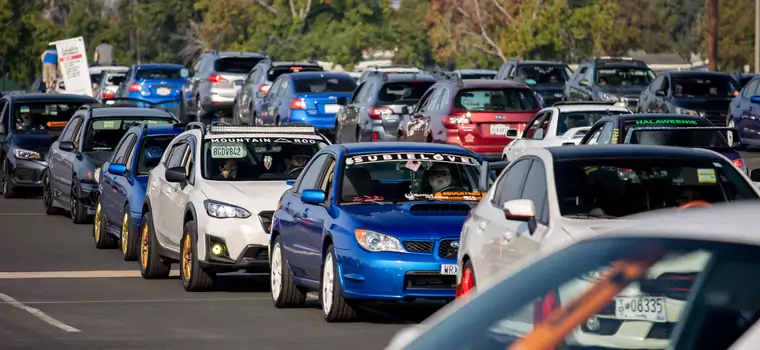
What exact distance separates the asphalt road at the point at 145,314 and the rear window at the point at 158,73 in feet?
94.7

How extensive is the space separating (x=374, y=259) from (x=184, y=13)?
95368 millimetres

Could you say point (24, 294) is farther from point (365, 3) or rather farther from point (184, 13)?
point (184, 13)

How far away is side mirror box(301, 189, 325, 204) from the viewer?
13109 mm

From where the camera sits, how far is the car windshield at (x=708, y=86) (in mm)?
34969

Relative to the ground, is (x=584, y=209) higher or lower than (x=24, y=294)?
higher

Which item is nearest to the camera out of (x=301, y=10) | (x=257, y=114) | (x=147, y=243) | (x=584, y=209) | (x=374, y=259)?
(x=584, y=209)

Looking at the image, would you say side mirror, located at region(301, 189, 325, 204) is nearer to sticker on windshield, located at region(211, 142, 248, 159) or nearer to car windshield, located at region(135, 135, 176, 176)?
sticker on windshield, located at region(211, 142, 248, 159)

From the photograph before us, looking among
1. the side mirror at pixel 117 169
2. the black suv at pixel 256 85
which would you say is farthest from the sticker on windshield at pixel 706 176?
the black suv at pixel 256 85

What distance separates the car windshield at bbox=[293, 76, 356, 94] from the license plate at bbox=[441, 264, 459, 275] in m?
22.8

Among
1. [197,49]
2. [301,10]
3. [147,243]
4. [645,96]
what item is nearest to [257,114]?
[645,96]

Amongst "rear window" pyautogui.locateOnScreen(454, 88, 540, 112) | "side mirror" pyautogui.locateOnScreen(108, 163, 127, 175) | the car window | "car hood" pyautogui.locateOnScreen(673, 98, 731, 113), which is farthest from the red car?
the car window

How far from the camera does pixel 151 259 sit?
54.7 ft

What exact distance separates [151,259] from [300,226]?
3.41 metres

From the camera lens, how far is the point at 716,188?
10984 millimetres
